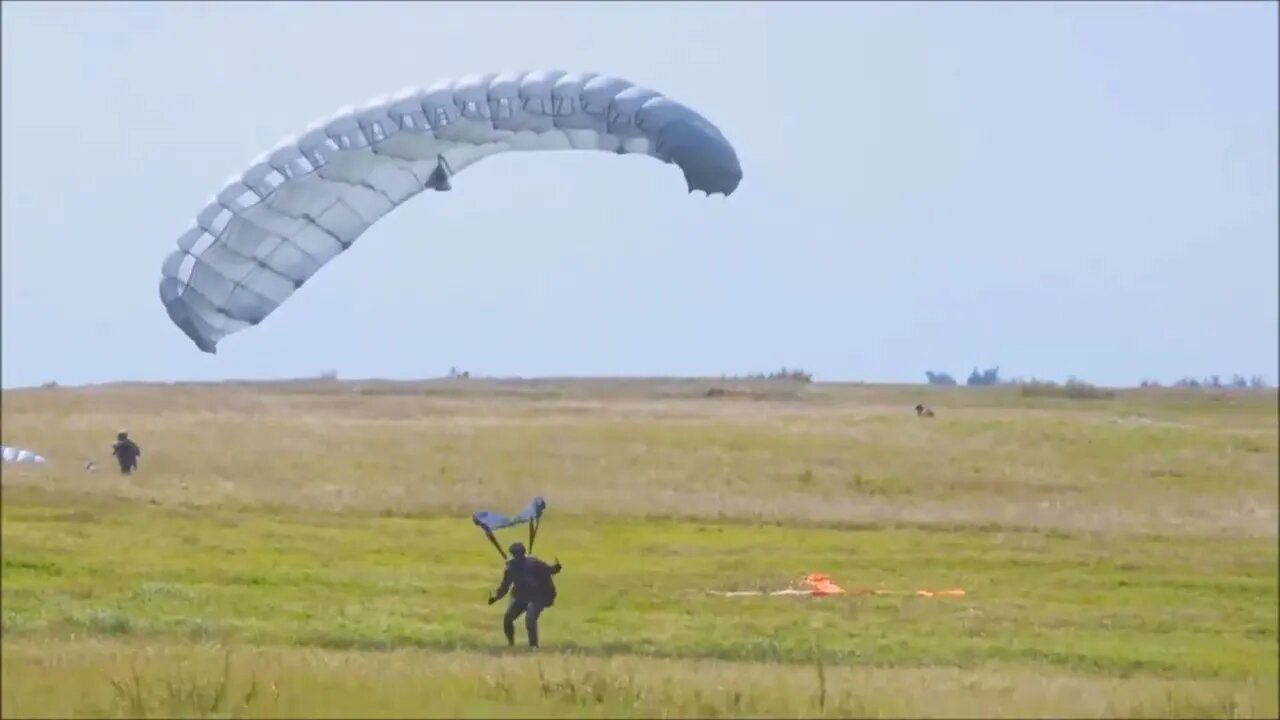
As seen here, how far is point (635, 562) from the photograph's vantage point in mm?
21891

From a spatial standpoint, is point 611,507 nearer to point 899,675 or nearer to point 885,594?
point 885,594

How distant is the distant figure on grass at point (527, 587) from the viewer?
1498cm

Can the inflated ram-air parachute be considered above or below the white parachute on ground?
above

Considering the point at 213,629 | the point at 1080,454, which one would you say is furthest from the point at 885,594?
the point at 1080,454

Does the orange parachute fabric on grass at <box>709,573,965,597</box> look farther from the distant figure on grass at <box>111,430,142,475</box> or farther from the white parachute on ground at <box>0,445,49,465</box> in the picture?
the white parachute on ground at <box>0,445,49,465</box>

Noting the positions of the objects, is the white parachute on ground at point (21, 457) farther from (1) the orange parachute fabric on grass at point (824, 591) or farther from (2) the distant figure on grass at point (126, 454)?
(1) the orange parachute fabric on grass at point (824, 591)

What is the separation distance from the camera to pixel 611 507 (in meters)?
26.7

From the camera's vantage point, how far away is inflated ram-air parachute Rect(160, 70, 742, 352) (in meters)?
13.7

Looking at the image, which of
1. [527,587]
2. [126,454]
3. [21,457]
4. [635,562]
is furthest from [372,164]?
[21,457]

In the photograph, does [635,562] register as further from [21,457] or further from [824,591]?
[21,457]

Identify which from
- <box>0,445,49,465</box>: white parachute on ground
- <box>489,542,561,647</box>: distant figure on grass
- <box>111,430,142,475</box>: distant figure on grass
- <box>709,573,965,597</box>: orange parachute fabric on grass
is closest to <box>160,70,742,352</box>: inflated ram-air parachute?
<box>489,542,561,647</box>: distant figure on grass

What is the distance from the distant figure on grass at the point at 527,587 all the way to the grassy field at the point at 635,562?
38 centimetres

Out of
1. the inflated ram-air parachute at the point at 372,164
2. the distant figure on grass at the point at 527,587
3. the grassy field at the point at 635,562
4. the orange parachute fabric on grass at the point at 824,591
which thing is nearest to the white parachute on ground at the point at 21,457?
the grassy field at the point at 635,562

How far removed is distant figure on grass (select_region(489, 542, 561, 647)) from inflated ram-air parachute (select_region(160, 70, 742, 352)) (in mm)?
2564
